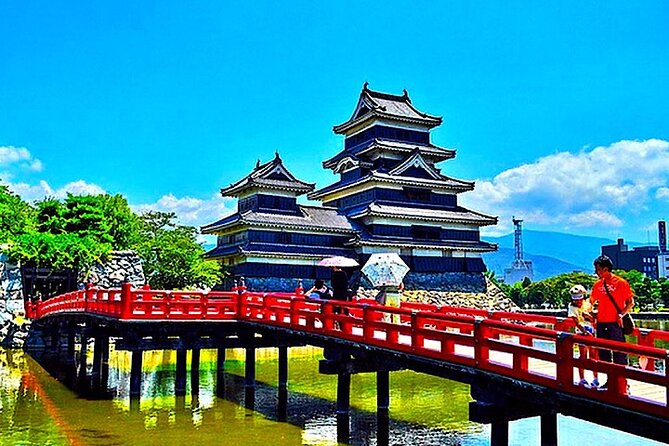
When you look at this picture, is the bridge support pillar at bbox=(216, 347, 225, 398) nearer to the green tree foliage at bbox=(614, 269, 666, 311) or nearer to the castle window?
the castle window

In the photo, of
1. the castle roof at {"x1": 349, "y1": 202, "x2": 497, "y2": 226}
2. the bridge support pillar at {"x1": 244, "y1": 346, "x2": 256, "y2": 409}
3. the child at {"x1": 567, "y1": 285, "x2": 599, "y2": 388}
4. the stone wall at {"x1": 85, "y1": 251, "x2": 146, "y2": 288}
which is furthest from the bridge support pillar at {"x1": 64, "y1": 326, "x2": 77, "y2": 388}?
the castle roof at {"x1": 349, "y1": 202, "x2": 497, "y2": 226}

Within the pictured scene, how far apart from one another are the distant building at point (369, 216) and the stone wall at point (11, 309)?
1513cm

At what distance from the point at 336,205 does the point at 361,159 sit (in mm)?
4621

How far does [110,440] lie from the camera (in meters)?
15.0

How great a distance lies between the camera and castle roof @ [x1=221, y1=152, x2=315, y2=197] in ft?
155

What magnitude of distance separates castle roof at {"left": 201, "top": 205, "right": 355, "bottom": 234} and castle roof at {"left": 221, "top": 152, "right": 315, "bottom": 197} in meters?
1.84

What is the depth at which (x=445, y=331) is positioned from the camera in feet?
39.3

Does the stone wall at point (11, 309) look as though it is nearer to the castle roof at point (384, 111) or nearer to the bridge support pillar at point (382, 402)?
the bridge support pillar at point (382, 402)

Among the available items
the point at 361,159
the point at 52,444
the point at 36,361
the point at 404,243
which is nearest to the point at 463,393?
the point at 52,444

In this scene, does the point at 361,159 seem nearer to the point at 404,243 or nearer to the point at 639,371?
the point at 404,243

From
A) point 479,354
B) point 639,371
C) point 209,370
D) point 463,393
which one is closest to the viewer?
point 639,371

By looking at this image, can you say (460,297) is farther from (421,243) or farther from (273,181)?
(273,181)

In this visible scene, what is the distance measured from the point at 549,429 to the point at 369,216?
38245mm

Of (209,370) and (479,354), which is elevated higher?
(479,354)
